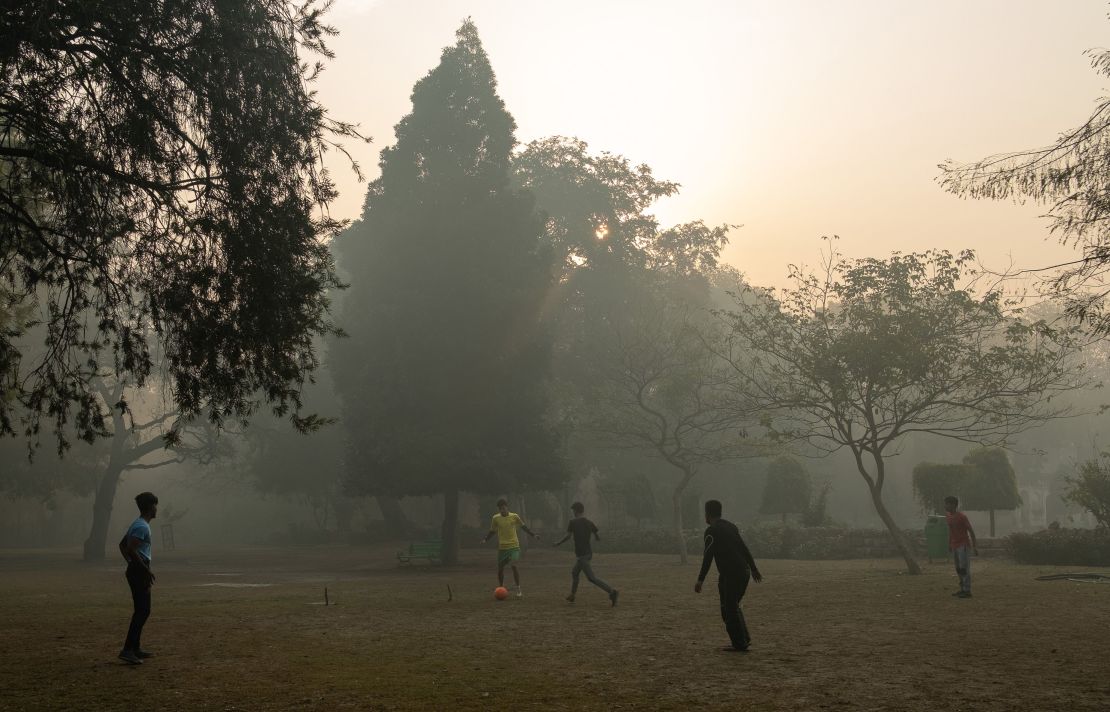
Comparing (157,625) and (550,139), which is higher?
(550,139)

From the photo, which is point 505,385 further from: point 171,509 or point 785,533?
point 171,509

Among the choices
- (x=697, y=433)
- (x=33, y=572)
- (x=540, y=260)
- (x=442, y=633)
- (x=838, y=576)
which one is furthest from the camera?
(x=697, y=433)

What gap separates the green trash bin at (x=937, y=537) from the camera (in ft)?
92.5

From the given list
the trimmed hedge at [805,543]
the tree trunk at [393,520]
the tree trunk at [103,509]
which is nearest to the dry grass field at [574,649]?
the trimmed hedge at [805,543]

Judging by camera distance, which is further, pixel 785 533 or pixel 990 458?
pixel 990 458

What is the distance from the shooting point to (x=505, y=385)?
3434cm

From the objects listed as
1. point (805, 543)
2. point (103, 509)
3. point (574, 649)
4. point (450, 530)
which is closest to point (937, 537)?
point (805, 543)

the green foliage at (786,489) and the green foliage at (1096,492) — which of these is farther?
the green foliage at (786,489)

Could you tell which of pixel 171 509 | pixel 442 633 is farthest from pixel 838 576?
pixel 171 509

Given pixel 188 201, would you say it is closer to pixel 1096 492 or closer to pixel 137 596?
pixel 137 596

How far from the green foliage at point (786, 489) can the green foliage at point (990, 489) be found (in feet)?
21.8

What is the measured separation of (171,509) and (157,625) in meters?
58.0

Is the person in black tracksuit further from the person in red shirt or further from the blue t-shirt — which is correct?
the person in red shirt

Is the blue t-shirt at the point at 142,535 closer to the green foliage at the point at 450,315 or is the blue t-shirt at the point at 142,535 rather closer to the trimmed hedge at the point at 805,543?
the green foliage at the point at 450,315
